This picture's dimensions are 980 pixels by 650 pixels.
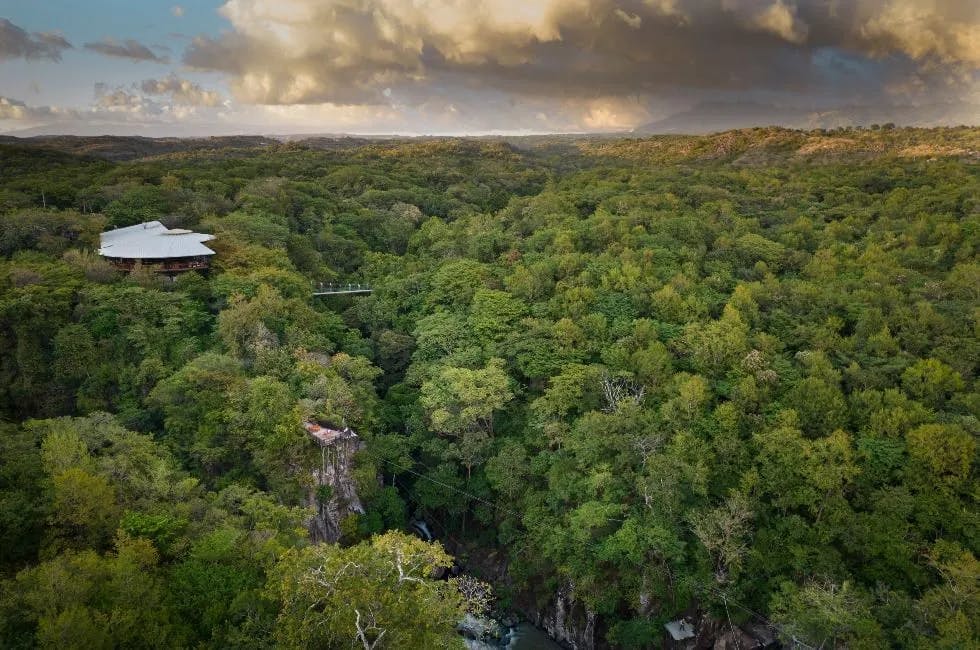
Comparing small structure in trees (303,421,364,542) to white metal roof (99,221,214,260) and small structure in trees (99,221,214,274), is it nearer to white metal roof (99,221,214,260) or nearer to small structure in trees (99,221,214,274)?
small structure in trees (99,221,214,274)

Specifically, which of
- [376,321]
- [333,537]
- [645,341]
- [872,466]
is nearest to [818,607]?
[872,466]

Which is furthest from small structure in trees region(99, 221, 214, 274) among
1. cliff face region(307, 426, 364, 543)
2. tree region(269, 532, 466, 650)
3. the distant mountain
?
the distant mountain

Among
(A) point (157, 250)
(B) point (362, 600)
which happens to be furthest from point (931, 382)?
(A) point (157, 250)

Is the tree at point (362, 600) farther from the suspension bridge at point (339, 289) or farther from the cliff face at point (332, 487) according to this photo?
the suspension bridge at point (339, 289)

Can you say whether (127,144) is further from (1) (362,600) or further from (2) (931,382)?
(2) (931,382)

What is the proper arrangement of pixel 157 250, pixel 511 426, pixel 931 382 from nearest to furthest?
pixel 931 382
pixel 511 426
pixel 157 250

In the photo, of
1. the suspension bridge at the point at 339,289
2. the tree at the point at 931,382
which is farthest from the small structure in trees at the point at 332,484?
the tree at the point at 931,382
